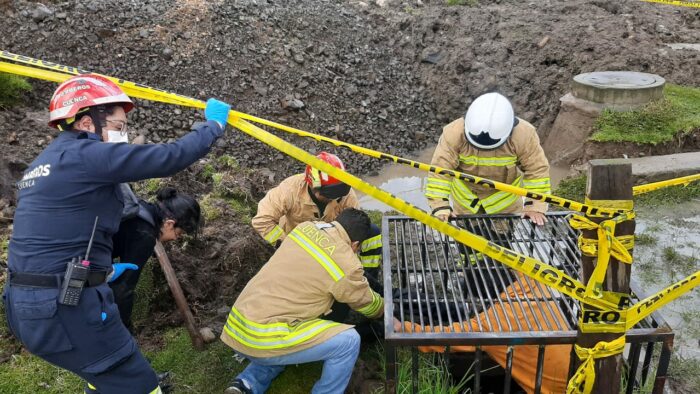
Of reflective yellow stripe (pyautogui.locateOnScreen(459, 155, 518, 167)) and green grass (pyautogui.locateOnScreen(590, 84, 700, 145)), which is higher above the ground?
reflective yellow stripe (pyautogui.locateOnScreen(459, 155, 518, 167))

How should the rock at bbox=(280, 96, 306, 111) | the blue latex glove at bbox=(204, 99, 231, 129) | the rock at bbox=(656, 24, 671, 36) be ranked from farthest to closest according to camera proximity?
the rock at bbox=(656, 24, 671, 36), the rock at bbox=(280, 96, 306, 111), the blue latex glove at bbox=(204, 99, 231, 129)

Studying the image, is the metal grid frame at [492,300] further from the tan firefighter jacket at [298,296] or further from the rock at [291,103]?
the rock at [291,103]

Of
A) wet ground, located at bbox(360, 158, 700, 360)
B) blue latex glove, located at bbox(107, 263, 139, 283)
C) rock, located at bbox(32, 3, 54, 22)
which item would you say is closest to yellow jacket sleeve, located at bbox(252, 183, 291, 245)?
blue latex glove, located at bbox(107, 263, 139, 283)

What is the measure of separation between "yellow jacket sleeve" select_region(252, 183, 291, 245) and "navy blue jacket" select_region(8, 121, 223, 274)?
1573mm

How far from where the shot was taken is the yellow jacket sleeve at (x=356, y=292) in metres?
2.98

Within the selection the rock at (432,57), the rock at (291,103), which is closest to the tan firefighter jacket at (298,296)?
the rock at (291,103)

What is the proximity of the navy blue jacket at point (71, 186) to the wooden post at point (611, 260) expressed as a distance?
172 cm

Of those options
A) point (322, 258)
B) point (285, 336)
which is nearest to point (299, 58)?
point (322, 258)

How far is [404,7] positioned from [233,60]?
18.2ft

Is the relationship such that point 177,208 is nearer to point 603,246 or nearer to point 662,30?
point 603,246

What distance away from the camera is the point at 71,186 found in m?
2.38

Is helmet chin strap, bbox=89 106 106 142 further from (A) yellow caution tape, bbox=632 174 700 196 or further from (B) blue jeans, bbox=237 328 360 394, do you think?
(A) yellow caution tape, bbox=632 174 700 196

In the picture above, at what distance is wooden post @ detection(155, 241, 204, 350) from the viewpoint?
12.4 ft

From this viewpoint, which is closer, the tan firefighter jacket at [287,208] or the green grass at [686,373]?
the green grass at [686,373]
